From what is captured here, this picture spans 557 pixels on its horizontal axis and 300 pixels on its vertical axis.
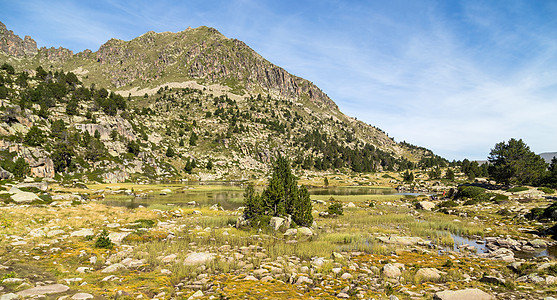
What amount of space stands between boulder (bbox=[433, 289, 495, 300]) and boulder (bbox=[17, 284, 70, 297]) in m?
15.1

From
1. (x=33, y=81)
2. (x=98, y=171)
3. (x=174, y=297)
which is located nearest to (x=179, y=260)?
(x=174, y=297)

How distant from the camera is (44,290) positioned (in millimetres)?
9312

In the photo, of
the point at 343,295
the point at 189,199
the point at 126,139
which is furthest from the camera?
the point at 126,139

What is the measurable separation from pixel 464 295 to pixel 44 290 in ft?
54.4

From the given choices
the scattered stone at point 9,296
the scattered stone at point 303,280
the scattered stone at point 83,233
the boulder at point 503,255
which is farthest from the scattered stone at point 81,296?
the boulder at point 503,255

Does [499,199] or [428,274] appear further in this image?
[499,199]

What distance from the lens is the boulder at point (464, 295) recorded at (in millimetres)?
9289

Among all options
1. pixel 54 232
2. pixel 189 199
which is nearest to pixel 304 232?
pixel 54 232

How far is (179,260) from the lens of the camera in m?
14.3

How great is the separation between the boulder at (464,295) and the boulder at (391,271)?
117 inches

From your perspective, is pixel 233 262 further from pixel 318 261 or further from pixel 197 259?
pixel 318 261

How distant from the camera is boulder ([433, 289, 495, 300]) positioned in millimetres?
9289

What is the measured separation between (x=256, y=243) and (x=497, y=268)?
50.4ft

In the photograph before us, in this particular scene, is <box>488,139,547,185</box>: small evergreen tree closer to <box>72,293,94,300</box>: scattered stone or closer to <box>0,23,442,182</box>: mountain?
<box>72,293,94,300</box>: scattered stone
